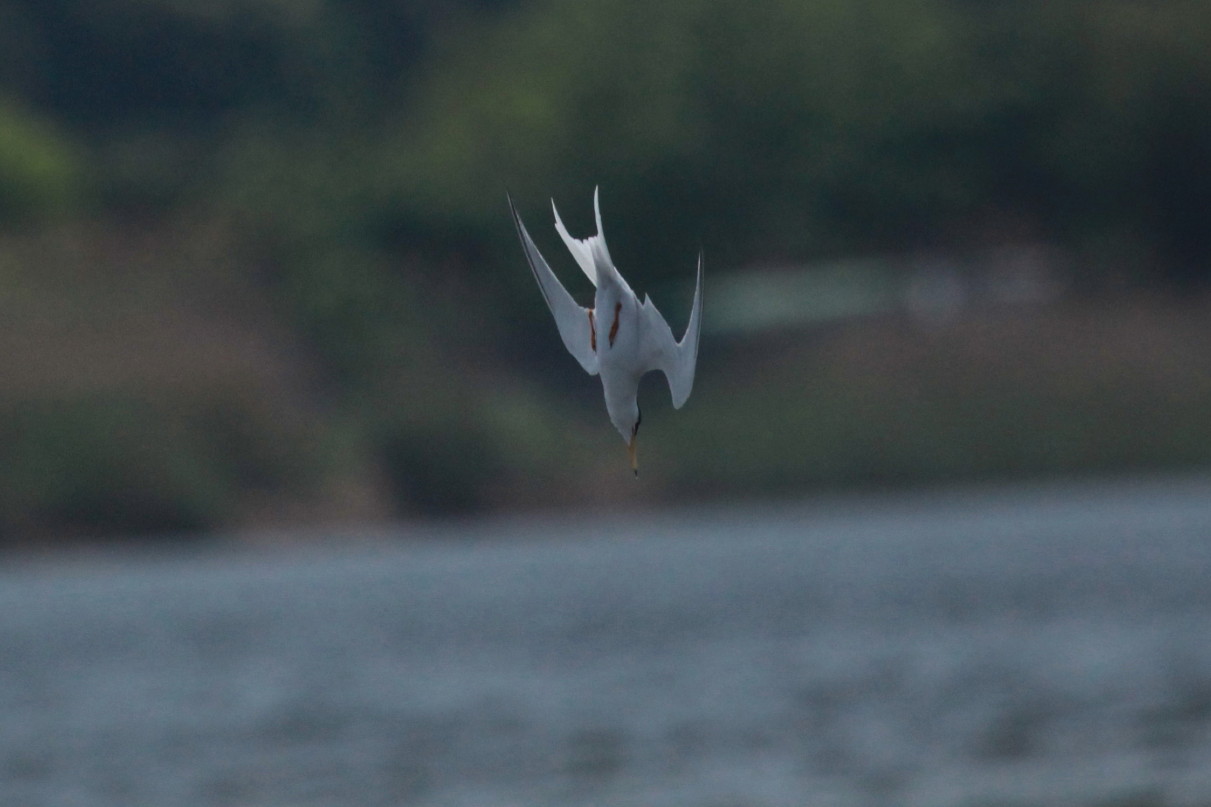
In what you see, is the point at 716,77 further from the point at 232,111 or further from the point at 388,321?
the point at 232,111

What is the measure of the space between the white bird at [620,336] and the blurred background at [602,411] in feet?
46.1

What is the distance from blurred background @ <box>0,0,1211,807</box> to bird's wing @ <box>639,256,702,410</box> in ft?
45.6

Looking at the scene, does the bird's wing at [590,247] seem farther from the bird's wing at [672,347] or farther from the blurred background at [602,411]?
the blurred background at [602,411]

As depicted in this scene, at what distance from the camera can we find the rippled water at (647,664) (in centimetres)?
2725

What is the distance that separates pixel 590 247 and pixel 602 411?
151ft

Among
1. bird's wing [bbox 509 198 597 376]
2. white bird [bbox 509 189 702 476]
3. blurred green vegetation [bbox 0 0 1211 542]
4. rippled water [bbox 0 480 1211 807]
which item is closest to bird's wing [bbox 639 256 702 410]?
white bird [bbox 509 189 702 476]

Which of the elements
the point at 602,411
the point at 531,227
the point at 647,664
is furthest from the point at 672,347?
the point at 531,227

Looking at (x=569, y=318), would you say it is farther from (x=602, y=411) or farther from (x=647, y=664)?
(x=602, y=411)

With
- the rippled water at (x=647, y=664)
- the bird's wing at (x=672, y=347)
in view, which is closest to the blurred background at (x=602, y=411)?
the rippled water at (x=647, y=664)

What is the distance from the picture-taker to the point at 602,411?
56406mm

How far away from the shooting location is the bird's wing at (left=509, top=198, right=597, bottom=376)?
10.4m

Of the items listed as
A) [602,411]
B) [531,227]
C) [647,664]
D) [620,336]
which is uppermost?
[531,227]

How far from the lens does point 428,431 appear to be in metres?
56.4

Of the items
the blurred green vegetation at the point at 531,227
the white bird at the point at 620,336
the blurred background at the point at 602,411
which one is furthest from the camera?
the blurred green vegetation at the point at 531,227
